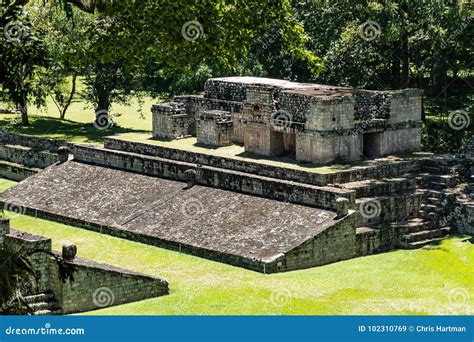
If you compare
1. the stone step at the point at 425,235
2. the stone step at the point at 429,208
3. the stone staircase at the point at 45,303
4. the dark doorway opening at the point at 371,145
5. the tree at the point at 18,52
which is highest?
the tree at the point at 18,52

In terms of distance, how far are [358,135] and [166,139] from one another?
8366mm

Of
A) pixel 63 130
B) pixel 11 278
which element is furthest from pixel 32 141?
pixel 11 278

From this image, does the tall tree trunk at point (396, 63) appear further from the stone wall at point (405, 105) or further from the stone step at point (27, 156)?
the stone step at point (27, 156)

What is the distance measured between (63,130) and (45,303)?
27205mm

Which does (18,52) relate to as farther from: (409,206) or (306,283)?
(409,206)

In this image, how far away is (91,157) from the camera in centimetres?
4475

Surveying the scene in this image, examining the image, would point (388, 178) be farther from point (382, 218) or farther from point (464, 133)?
point (464, 133)

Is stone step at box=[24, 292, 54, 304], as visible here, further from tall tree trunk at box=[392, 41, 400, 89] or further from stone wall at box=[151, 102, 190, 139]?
tall tree trunk at box=[392, 41, 400, 89]

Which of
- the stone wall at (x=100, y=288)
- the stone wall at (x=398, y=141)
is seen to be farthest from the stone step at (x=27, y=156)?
Result: the stone wall at (x=100, y=288)

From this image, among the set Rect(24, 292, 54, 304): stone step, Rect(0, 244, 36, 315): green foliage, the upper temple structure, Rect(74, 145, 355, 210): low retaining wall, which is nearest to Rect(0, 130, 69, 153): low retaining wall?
Rect(74, 145, 355, 210): low retaining wall

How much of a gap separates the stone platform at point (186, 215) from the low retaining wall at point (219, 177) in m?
0.27

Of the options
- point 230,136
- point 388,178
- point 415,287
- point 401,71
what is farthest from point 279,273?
point 401,71

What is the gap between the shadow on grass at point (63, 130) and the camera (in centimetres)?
5234

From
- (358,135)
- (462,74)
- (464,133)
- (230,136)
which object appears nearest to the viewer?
(358,135)
